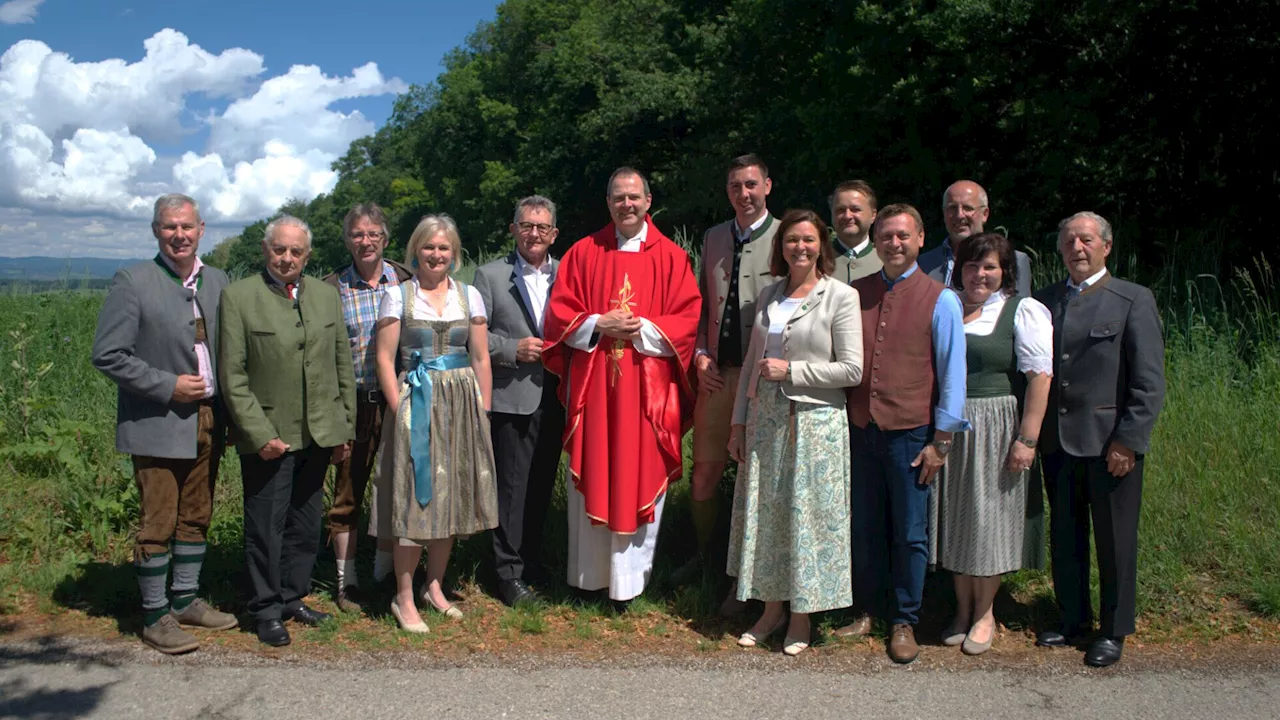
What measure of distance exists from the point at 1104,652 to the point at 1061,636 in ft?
0.82

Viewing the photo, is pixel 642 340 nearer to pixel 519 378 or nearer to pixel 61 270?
pixel 519 378

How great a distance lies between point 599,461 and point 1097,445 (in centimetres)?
230

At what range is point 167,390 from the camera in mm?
4125

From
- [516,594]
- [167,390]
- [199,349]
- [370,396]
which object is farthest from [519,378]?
[167,390]

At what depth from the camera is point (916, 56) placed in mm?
15523

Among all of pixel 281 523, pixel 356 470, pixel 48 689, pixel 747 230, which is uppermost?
pixel 747 230

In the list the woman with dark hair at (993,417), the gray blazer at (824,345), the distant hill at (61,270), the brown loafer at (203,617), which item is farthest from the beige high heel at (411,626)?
the distant hill at (61,270)

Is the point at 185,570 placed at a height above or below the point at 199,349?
below

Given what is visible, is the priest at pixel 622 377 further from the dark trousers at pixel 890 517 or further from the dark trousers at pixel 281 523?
the dark trousers at pixel 281 523

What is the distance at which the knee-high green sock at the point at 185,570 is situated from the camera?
445 cm

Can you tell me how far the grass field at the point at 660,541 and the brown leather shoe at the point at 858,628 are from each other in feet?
0.34

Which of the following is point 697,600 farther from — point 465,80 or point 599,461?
point 465,80

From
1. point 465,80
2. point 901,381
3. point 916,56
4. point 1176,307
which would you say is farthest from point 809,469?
point 465,80

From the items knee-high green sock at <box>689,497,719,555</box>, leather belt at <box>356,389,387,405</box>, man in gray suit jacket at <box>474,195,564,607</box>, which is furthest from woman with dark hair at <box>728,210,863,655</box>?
leather belt at <box>356,389,387,405</box>
